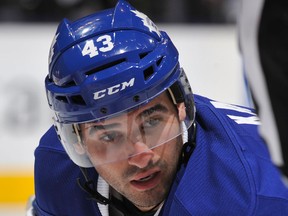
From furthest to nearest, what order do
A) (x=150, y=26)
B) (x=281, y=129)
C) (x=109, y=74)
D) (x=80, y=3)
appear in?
(x=80, y=3) → (x=150, y=26) → (x=109, y=74) → (x=281, y=129)

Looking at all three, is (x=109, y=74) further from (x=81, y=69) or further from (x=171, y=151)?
(x=171, y=151)

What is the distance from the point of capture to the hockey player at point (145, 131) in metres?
1.60

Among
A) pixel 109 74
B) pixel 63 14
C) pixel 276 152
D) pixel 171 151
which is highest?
pixel 276 152

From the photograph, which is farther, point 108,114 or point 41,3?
point 41,3

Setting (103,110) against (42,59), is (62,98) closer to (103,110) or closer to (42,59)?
(103,110)

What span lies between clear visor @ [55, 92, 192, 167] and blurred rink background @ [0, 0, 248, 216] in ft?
5.65

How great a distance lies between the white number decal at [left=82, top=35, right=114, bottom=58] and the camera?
161 centimetres

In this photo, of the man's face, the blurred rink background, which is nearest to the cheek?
the man's face

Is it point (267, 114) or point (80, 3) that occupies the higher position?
point (267, 114)

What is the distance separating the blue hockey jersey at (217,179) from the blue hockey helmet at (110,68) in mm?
87

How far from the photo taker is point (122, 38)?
1.64m

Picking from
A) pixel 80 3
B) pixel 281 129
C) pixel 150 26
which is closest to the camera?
pixel 281 129

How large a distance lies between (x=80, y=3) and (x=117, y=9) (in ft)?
6.27

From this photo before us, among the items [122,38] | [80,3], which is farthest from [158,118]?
[80,3]
